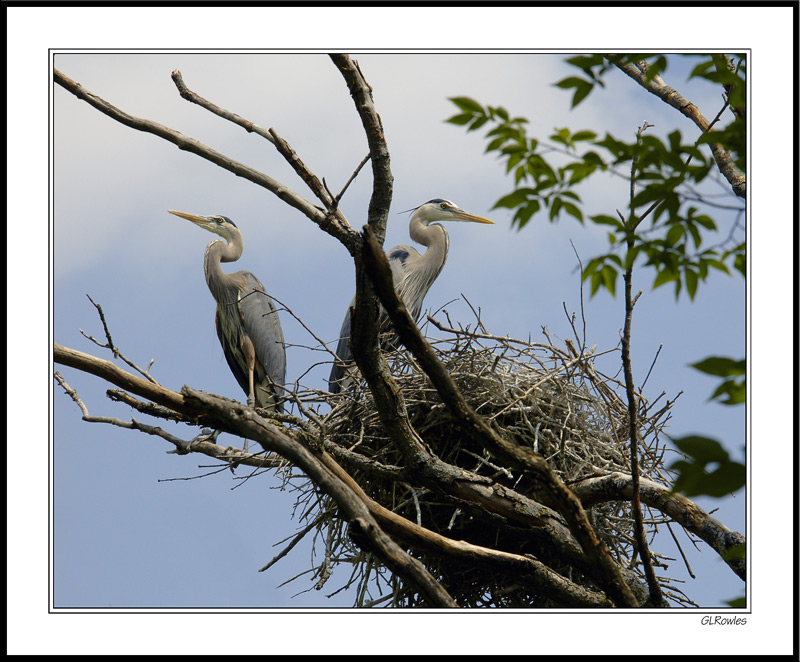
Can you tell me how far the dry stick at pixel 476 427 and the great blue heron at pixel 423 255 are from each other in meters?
3.51

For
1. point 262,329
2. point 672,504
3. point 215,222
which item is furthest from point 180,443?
point 215,222

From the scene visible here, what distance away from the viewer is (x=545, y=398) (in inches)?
141

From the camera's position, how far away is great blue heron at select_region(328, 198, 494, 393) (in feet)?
20.1

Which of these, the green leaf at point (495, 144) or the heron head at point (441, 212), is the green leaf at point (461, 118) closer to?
the green leaf at point (495, 144)

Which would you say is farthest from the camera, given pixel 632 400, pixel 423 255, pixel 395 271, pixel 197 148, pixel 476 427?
pixel 423 255

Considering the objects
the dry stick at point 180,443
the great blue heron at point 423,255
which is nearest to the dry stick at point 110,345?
the dry stick at point 180,443

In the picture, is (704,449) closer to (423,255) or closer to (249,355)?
(423,255)

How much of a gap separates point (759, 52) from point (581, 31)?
543 millimetres

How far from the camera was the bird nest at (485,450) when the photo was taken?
3352mm

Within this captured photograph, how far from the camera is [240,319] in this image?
6.49 m

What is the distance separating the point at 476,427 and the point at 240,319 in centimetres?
433

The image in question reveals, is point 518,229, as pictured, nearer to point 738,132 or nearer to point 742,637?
point 738,132

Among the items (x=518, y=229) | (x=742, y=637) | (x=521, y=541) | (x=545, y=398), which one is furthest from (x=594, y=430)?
(x=518, y=229)

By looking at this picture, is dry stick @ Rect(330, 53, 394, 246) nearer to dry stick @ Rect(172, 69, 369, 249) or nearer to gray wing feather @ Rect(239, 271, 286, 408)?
dry stick @ Rect(172, 69, 369, 249)
